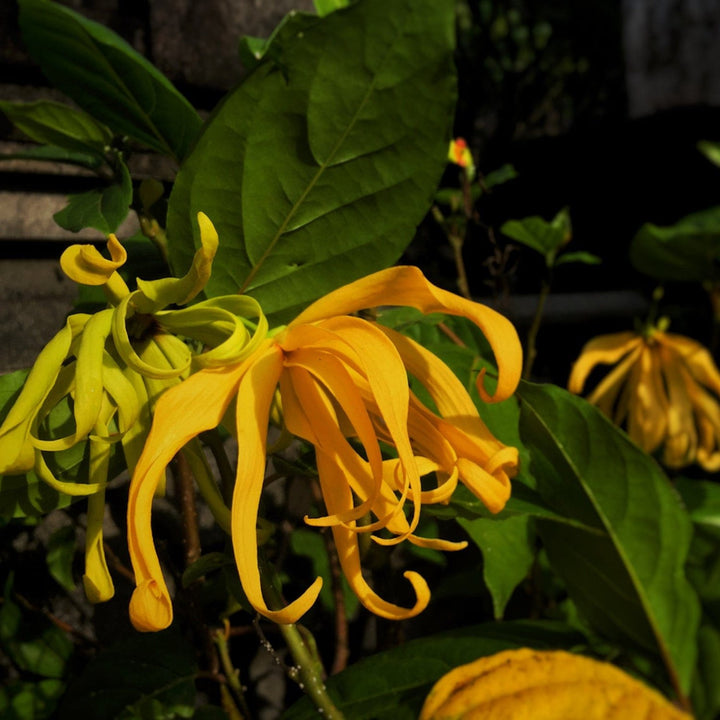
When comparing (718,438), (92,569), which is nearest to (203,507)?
(92,569)

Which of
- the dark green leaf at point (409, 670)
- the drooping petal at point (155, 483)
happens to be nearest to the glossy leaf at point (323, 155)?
the drooping petal at point (155, 483)

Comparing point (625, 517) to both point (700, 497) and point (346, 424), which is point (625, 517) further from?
point (700, 497)

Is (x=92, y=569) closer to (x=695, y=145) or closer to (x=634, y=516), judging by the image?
(x=634, y=516)

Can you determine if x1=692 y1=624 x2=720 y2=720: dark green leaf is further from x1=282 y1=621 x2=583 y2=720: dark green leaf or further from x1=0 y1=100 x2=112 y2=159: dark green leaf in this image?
x1=0 y1=100 x2=112 y2=159: dark green leaf

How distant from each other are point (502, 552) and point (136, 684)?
10.8 inches

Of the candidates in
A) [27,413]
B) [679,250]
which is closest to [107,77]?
[27,413]

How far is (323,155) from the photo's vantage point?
303 mm

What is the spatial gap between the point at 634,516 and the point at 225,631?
1.11ft

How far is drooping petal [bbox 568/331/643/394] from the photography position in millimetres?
852

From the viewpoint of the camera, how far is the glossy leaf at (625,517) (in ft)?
1.16

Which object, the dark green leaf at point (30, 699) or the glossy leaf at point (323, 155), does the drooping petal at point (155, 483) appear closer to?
the glossy leaf at point (323, 155)

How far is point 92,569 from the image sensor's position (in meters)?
0.25

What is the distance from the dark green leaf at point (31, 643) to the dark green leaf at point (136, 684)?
0.12 meters

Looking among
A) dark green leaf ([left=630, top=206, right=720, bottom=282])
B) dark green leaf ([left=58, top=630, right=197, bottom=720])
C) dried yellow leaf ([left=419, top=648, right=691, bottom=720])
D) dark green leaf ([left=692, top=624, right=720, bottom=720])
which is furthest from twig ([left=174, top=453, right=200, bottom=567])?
dark green leaf ([left=630, top=206, right=720, bottom=282])
